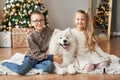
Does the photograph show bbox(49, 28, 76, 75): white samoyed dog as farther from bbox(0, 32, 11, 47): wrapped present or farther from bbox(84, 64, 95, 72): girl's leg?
bbox(0, 32, 11, 47): wrapped present

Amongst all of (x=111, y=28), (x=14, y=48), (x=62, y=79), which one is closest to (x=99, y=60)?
(x=62, y=79)

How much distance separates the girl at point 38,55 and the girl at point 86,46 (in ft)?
0.87

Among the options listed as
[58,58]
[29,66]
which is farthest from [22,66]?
[58,58]

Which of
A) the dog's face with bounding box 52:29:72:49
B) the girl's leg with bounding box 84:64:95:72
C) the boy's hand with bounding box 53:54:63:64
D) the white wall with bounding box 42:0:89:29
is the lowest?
the girl's leg with bounding box 84:64:95:72

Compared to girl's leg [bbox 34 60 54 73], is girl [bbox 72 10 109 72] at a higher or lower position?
higher

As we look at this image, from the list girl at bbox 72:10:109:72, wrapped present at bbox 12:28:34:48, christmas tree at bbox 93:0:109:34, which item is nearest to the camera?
girl at bbox 72:10:109:72

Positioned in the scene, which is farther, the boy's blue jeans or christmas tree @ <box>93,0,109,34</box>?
christmas tree @ <box>93,0,109,34</box>

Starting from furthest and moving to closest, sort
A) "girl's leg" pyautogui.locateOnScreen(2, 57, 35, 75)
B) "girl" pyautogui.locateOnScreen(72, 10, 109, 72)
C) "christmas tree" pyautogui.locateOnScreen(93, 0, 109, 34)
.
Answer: "christmas tree" pyautogui.locateOnScreen(93, 0, 109, 34) < "girl" pyautogui.locateOnScreen(72, 10, 109, 72) < "girl's leg" pyautogui.locateOnScreen(2, 57, 35, 75)

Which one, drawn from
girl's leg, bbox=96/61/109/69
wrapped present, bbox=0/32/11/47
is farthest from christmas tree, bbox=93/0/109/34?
girl's leg, bbox=96/61/109/69

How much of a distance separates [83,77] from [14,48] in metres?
1.87

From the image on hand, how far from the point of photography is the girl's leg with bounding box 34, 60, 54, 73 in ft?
8.61

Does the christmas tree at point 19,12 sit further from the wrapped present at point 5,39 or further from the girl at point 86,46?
the girl at point 86,46

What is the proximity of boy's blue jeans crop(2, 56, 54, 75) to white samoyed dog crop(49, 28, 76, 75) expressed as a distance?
8 centimetres

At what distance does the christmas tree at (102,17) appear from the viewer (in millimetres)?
4973
